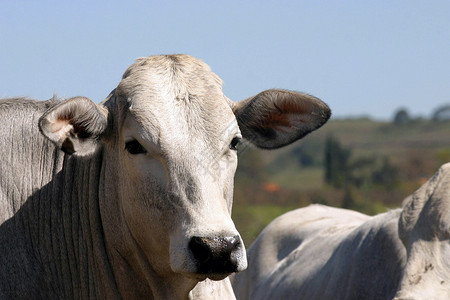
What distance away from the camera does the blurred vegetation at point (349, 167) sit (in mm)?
38141

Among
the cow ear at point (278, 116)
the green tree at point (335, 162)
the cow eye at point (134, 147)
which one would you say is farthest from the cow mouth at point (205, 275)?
the green tree at point (335, 162)

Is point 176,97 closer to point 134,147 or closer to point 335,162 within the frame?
point 134,147

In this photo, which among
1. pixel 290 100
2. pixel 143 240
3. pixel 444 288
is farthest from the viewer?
pixel 444 288

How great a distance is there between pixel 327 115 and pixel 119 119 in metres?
1.48

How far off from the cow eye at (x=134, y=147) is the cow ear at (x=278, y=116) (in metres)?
0.80

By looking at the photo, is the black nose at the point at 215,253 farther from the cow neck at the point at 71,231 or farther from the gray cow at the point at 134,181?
the cow neck at the point at 71,231

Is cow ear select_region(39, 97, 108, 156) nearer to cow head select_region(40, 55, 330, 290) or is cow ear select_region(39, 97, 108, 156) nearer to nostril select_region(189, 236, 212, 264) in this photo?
cow head select_region(40, 55, 330, 290)

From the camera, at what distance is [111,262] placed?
18.3 ft

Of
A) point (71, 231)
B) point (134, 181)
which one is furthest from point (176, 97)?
point (71, 231)

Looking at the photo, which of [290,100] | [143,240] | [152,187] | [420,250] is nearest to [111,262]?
[143,240]

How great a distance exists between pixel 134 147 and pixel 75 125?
1.38 ft

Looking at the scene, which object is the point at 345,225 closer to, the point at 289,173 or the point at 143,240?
the point at 143,240

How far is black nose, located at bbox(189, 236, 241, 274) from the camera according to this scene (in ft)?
15.5

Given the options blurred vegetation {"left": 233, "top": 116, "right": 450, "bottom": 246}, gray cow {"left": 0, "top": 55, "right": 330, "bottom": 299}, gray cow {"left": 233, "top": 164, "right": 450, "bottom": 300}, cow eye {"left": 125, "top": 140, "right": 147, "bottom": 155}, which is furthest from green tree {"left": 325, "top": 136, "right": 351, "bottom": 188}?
cow eye {"left": 125, "top": 140, "right": 147, "bottom": 155}
